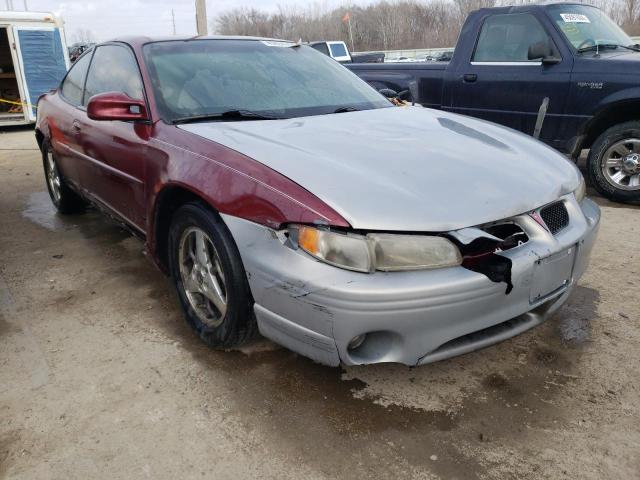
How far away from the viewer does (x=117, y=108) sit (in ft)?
9.15

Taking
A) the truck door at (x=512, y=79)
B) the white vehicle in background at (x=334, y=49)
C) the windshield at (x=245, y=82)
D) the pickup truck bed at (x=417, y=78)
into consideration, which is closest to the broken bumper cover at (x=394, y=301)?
the windshield at (x=245, y=82)

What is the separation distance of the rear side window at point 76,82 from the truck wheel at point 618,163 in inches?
179

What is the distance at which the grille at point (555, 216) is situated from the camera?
223cm

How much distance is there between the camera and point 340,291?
6.04 feet

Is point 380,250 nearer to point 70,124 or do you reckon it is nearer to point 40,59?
point 70,124

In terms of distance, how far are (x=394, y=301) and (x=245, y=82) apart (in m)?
1.77

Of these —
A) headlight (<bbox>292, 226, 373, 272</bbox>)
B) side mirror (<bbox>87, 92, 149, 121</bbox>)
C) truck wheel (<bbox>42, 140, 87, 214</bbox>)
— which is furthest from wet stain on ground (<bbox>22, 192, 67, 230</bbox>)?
headlight (<bbox>292, 226, 373, 272</bbox>)

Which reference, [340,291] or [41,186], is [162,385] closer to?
[340,291]

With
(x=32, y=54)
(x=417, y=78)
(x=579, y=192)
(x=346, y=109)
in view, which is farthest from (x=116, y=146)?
(x=32, y=54)

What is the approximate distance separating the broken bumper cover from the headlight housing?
0.03 meters

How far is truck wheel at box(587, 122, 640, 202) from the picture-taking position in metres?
4.89

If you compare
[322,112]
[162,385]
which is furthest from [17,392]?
[322,112]

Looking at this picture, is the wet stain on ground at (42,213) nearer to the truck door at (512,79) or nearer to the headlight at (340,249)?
the headlight at (340,249)

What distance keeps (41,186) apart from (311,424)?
18.1 feet
